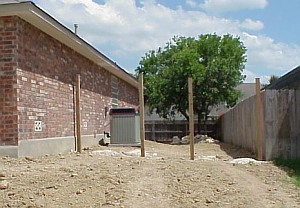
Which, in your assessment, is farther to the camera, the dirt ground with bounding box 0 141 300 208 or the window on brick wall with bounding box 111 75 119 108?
the window on brick wall with bounding box 111 75 119 108

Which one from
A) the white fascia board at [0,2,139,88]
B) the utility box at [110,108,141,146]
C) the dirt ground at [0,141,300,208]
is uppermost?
the white fascia board at [0,2,139,88]

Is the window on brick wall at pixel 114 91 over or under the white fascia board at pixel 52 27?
under

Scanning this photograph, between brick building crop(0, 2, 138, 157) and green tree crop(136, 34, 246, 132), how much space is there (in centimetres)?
1040

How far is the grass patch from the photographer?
9.35 metres

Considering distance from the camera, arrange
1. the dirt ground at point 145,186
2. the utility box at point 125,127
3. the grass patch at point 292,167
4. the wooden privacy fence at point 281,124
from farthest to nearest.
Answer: the utility box at point 125,127
the wooden privacy fence at point 281,124
the grass patch at point 292,167
the dirt ground at point 145,186

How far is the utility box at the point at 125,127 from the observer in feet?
61.2

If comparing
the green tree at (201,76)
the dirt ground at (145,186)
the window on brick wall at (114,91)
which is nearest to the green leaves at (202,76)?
the green tree at (201,76)

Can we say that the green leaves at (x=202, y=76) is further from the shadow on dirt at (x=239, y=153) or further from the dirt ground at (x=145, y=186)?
the dirt ground at (x=145, y=186)

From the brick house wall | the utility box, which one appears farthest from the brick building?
the utility box

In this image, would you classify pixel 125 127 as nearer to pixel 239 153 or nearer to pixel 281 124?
pixel 239 153

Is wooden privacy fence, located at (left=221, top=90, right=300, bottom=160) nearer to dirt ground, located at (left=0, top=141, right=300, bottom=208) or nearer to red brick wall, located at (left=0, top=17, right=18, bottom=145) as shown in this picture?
dirt ground, located at (left=0, top=141, right=300, bottom=208)

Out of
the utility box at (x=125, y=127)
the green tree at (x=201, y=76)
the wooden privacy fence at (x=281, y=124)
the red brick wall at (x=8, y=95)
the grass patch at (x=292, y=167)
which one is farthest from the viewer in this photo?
the green tree at (x=201, y=76)

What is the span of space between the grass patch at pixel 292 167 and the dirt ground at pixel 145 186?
6.6 inches

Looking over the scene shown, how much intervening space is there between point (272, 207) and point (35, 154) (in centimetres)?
676
